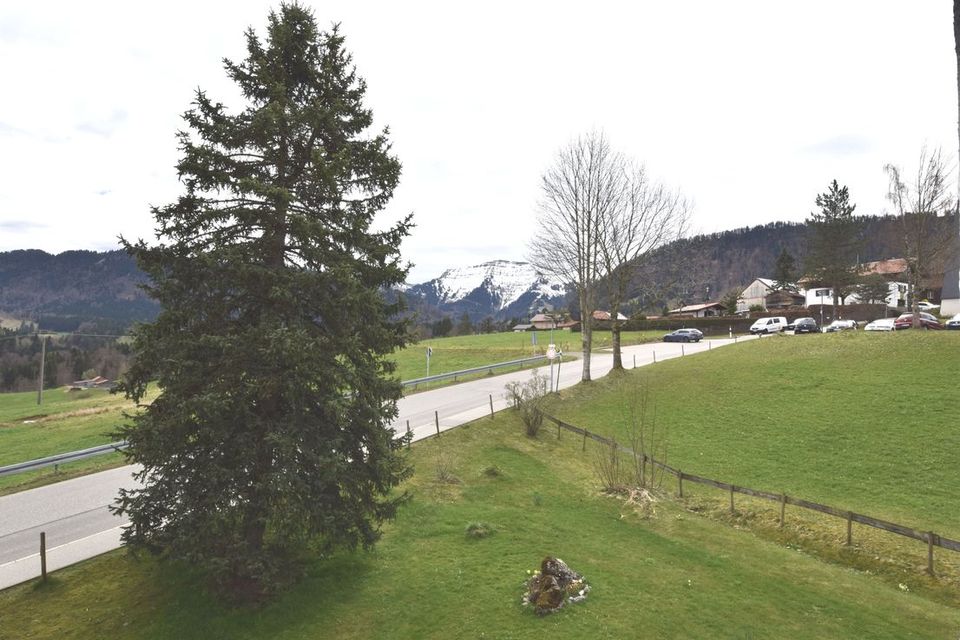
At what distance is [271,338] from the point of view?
772 centimetres

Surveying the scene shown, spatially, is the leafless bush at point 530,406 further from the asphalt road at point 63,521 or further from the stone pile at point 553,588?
the stone pile at point 553,588

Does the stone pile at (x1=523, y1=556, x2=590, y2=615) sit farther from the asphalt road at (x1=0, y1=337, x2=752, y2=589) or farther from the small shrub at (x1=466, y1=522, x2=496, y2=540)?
the asphalt road at (x1=0, y1=337, x2=752, y2=589)

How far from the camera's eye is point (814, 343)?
99.5 ft

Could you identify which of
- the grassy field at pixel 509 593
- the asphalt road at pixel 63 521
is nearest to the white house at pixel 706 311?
the asphalt road at pixel 63 521

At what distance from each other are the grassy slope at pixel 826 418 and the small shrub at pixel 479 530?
9.20m

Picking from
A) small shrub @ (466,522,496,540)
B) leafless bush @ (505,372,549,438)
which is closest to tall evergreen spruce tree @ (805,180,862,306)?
leafless bush @ (505,372,549,438)

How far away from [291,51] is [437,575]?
10663mm

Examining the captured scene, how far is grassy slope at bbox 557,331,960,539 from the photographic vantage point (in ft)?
48.5

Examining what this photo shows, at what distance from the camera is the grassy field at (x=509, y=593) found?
783 cm

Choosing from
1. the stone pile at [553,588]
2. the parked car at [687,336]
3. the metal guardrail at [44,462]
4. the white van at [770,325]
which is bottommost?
the stone pile at [553,588]

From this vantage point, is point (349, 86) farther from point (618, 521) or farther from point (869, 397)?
point (869, 397)

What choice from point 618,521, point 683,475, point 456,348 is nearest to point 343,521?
point 618,521

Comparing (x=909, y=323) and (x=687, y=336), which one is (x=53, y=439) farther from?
(x=909, y=323)

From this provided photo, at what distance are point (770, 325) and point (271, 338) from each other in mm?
53818
